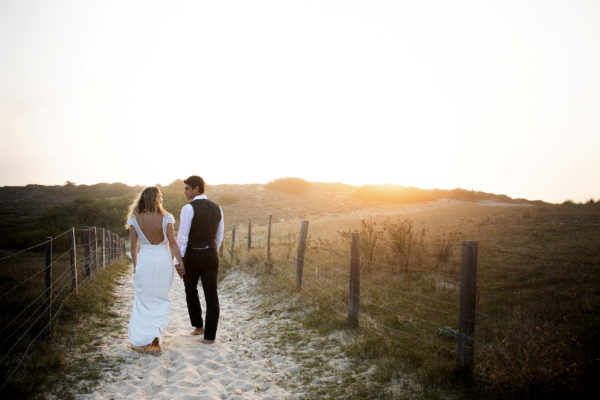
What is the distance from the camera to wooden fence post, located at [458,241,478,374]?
3.79m

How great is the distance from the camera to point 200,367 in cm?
443

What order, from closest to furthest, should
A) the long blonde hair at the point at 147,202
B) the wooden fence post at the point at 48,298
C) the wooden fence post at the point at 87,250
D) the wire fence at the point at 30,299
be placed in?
the wire fence at the point at 30,299
the long blonde hair at the point at 147,202
the wooden fence post at the point at 48,298
the wooden fence post at the point at 87,250

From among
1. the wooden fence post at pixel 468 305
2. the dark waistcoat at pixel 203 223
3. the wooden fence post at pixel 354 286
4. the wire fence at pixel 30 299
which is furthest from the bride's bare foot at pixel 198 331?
the wooden fence post at pixel 468 305

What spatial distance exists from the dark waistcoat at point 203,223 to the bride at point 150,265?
294 millimetres

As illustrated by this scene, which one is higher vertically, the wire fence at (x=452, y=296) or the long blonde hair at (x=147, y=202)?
the long blonde hair at (x=147, y=202)

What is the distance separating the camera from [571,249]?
26.6ft

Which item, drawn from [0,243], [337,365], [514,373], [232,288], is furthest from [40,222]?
[514,373]

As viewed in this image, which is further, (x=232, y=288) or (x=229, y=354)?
(x=232, y=288)

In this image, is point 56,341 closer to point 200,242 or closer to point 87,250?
point 200,242

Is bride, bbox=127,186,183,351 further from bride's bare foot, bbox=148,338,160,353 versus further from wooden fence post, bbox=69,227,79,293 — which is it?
wooden fence post, bbox=69,227,79,293

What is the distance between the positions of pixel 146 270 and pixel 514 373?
15.5ft

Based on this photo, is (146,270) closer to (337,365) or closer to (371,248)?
(337,365)

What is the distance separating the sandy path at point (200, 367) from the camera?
147 inches

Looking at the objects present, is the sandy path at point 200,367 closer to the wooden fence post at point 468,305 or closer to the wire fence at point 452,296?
the wire fence at point 452,296
